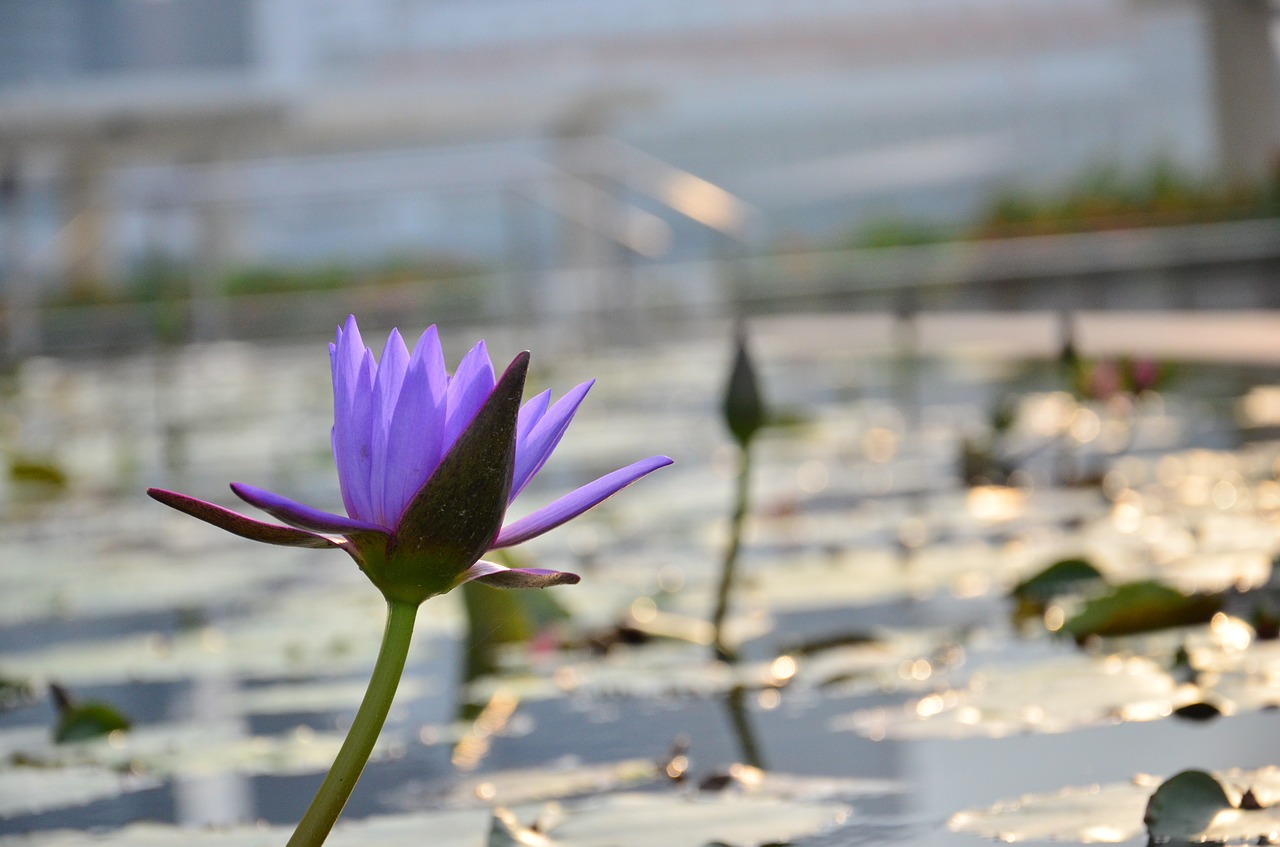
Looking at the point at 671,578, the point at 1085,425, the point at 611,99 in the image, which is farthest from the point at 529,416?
the point at 611,99

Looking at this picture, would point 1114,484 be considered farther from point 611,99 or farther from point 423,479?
point 611,99

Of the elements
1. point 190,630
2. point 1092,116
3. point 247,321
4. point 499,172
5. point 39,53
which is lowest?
point 190,630

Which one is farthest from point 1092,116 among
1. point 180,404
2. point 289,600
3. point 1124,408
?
point 289,600

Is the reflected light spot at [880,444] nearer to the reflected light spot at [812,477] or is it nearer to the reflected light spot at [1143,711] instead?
the reflected light spot at [812,477]

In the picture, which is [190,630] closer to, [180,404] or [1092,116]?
[180,404]

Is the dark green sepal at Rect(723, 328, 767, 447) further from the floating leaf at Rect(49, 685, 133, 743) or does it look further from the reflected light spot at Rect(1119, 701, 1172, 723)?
the floating leaf at Rect(49, 685, 133, 743)

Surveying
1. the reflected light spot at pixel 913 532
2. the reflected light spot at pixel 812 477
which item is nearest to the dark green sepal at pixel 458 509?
the reflected light spot at pixel 913 532
